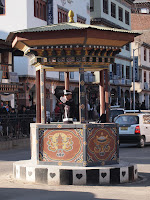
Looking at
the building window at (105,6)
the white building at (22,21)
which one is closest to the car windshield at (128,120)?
the white building at (22,21)

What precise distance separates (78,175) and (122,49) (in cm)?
4551

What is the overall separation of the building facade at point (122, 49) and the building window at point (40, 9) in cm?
1163

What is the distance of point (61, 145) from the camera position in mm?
11688

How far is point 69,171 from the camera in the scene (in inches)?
426

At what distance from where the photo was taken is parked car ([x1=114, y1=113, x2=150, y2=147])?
21281 mm

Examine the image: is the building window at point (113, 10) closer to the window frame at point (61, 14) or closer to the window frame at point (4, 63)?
the window frame at point (61, 14)

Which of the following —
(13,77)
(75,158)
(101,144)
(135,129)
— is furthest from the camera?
(13,77)

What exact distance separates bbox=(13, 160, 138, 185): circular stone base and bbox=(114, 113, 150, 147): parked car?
32.6 feet

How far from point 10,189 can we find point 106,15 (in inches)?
1681

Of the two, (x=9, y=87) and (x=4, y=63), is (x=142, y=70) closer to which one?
(x=4, y=63)

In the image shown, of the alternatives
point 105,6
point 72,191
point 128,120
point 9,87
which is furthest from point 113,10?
point 72,191

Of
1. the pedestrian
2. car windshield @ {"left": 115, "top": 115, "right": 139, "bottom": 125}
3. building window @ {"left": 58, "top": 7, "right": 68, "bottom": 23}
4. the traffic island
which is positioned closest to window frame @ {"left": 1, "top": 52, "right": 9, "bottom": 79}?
building window @ {"left": 58, "top": 7, "right": 68, "bottom": 23}

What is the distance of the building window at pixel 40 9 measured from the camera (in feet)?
122

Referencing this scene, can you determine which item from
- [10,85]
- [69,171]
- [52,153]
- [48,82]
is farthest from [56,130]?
[48,82]
